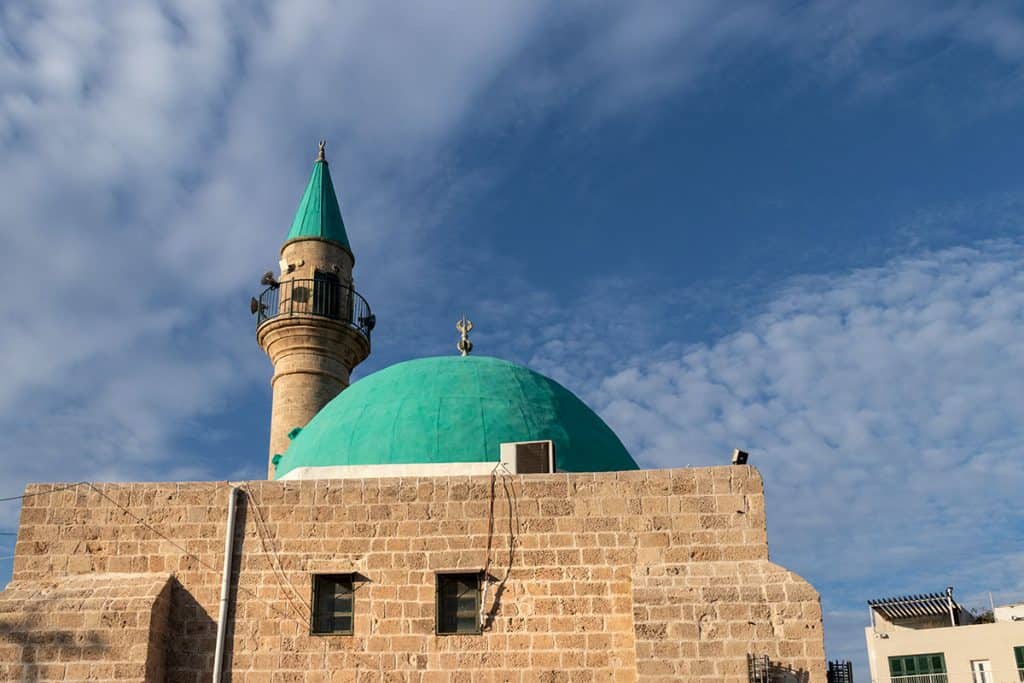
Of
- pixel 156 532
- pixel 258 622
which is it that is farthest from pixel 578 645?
pixel 156 532

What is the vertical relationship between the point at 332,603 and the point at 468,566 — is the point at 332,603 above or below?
below

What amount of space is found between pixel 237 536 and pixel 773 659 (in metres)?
4.25

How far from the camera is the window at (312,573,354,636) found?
7730 millimetres

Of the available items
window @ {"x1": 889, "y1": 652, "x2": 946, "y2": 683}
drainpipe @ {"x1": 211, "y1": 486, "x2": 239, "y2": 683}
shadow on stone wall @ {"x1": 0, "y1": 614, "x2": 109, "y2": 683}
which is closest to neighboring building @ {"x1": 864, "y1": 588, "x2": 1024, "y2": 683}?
window @ {"x1": 889, "y1": 652, "x2": 946, "y2": 683}

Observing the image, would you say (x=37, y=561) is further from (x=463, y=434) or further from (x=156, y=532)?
(x=463, y=434)

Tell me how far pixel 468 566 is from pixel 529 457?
4.80 ft

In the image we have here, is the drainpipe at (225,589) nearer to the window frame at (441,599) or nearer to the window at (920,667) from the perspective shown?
the window frame at (441,599)

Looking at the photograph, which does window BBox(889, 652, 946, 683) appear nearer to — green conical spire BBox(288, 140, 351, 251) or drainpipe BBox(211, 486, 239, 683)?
green conical spire BBox(288, 140, 351, 251)

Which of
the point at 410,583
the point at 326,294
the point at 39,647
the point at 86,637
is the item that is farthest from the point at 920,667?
the point at 39,647

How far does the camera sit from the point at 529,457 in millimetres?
8922

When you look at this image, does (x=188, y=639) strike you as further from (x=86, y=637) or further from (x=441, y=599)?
(x=441, y=599)

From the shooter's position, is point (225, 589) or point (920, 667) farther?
point (920, 667)

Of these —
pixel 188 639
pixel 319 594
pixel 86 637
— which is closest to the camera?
pixel 86 637

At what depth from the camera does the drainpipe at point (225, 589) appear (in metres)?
7.59
